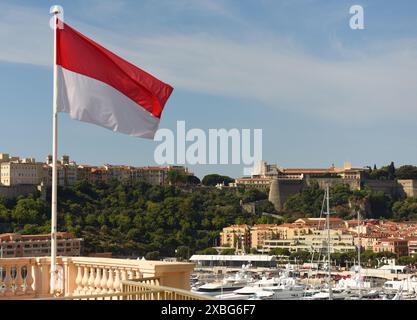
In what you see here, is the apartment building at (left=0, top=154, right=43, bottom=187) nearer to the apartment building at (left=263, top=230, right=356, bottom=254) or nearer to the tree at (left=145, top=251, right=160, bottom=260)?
the tree at (left=145, top=251, right=160, bottom=260)

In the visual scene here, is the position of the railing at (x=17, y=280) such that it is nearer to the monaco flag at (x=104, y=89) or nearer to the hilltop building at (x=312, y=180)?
the monaco flag at (x=104, y=89)

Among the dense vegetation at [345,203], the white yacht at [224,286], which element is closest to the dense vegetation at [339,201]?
the dense vegetation at [345,203]

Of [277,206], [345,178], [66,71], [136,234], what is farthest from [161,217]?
[66,71]

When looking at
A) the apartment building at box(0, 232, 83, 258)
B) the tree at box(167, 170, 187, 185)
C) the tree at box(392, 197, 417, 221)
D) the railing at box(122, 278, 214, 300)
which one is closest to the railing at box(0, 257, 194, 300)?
the railing at box(122, 278, 214, 300)

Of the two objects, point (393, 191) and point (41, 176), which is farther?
point (393, 191)

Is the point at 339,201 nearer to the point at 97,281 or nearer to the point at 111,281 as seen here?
the point at 97,281

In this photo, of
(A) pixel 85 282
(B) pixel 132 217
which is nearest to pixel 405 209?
(B) pixel 132 217
